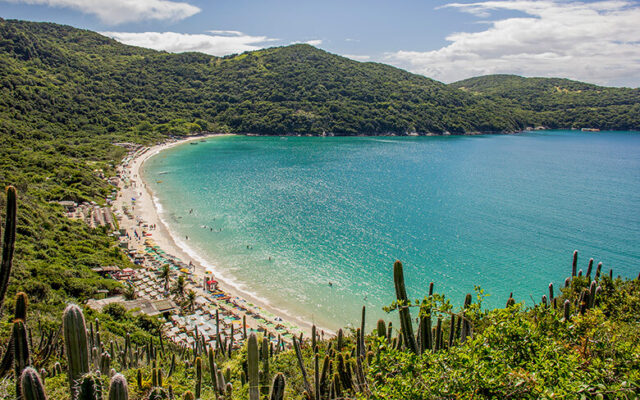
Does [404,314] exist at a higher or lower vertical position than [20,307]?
lower

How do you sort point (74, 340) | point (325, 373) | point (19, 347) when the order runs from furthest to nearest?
point (325, 373) → point (19, 347) → point (74, 340)

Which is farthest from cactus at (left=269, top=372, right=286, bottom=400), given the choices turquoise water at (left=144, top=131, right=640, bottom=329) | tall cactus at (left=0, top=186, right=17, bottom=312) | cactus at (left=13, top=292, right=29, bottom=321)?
turquoise water at (left=144, top=131, right=640, bottom=329)

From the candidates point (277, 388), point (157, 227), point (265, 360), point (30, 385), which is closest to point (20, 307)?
point (30, 385)

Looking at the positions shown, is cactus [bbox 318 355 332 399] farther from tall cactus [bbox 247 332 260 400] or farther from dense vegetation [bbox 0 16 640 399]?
tall cactus [bbox 247 332 260 400]

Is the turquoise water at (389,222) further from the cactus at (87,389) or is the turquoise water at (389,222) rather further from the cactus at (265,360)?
the cactus at (87,389)

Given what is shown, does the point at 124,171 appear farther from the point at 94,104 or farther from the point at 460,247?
the point at 460,247

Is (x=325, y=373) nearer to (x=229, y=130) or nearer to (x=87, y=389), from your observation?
(x=87, y=389)

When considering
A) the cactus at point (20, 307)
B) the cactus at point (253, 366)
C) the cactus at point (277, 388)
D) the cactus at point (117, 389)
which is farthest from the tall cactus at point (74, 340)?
the cactus at point (277, 388)

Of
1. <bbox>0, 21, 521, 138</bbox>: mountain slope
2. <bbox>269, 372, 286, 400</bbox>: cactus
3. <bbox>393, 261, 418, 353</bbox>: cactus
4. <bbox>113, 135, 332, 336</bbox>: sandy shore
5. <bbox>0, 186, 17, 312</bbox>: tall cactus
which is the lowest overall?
<bbox>113, 135, 332, 336</bbox>: sandy shore

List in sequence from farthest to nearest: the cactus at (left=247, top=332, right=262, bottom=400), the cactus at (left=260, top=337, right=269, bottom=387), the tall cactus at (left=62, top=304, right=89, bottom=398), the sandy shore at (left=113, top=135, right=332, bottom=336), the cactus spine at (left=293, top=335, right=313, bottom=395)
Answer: the sandy shore at (left=113, top=135, right=332, bottom=336), the cactus at (left=260, top=337, right=269, bottom=387), the cactus spine at (left=293, top=335, right=313, bottom=395), the cactus at (left=247, top=332, right=262, bottom=400), the tall cactus at (left=62, top=304, right=89, bottom=398)
